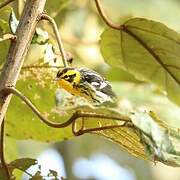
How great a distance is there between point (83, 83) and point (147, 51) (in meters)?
0.27

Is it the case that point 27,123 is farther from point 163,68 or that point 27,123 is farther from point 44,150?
point 44,150

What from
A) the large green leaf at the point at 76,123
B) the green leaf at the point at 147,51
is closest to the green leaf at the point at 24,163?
the large green leaf at the point at 76,123

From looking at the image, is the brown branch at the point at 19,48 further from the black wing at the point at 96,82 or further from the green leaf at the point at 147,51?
the green leaf at the point at 147,51

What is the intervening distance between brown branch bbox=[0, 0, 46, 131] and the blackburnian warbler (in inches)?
3.1

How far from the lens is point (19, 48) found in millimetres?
1019

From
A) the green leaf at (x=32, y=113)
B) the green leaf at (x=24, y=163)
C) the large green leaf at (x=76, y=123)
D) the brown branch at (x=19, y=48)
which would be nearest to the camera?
the large green leaf at (x=76, y=123)

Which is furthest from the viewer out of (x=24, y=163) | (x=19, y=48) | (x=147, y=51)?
(x=147, y=51)

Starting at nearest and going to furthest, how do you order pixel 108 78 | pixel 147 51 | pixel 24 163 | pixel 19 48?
pixel 19 48, pixel 24 163, pixel 147 51, pixel 108 78

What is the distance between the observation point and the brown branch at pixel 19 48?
100cm

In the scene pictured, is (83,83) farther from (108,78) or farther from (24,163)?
(108,78)

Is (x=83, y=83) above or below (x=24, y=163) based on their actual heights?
above

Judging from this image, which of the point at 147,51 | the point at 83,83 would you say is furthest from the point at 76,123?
the point at 147,51

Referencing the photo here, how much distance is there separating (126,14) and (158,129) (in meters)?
1.65

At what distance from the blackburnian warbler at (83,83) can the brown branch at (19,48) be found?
3.1 inches
